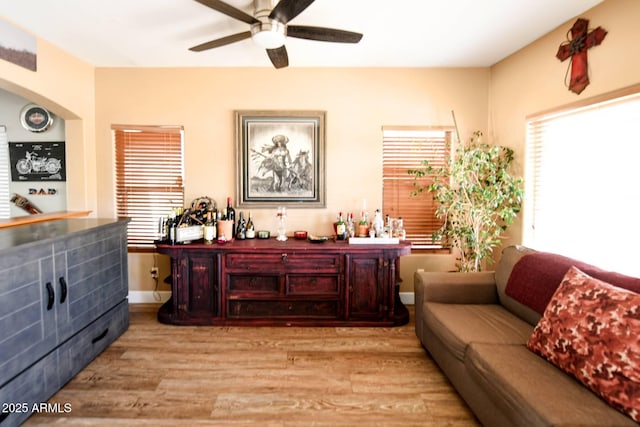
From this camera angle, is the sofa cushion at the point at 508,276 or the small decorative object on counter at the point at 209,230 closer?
the sofa cushion at the point at 508,276

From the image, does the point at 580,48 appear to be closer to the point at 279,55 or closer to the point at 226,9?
the point at 279,55

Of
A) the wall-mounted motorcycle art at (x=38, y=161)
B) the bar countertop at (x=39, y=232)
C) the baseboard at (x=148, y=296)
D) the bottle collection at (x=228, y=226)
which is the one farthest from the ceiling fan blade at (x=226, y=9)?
the baseboard at (x=148, y=296)

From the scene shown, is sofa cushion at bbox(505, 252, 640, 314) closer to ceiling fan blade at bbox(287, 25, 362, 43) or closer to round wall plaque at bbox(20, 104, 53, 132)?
ceiling fan blade at bbox(287, 25, 362, 43)

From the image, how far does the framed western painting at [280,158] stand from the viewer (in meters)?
3.71

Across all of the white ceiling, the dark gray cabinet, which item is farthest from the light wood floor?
the white ceiling

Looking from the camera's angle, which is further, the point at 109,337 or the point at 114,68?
the point at 114,68

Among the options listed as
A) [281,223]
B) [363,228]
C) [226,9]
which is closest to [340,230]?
[363,228]

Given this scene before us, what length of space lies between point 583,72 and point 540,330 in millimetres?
2011

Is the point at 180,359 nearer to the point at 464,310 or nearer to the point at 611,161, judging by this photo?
the point at 464,310

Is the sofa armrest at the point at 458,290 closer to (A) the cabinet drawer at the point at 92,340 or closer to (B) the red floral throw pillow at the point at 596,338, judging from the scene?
(B) the red floral throw pillow at the point at 596,338

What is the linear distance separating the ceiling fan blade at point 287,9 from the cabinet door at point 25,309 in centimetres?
206

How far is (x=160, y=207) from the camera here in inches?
149

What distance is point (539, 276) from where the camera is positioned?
229 centimetres

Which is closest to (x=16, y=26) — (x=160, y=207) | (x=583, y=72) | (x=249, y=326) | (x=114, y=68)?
(x=114, y=68)
